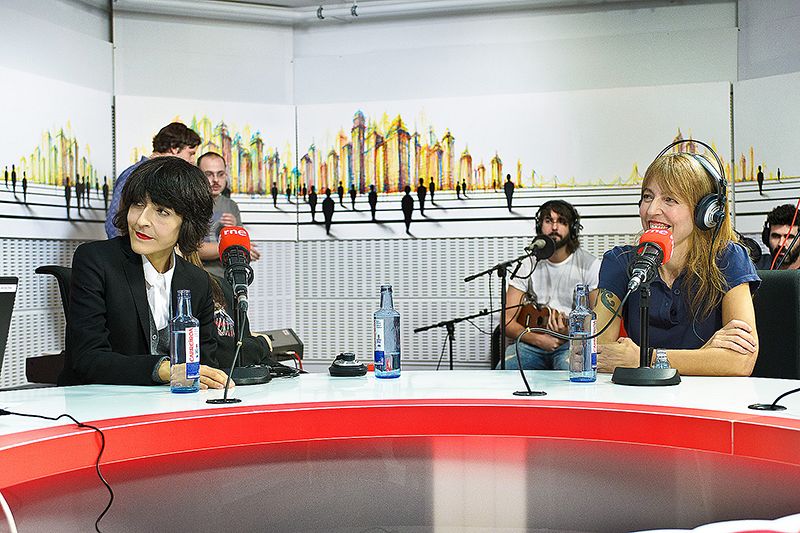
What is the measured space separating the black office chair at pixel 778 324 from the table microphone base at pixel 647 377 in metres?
0.58

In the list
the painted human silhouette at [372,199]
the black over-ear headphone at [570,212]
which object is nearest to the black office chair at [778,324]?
the black over-ear headphone at [570,212]

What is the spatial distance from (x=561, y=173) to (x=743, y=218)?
41.8 inches

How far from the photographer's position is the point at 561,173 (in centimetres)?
524

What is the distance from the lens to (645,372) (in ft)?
6.43

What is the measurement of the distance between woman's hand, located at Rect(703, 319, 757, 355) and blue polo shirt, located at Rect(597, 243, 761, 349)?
124 mm

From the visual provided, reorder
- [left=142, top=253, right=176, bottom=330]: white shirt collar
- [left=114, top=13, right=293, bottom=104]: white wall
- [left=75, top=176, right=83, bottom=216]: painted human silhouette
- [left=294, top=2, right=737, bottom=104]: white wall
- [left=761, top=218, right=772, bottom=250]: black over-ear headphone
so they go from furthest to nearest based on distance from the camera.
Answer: [left=114, top=13, right=293, bottom=104]: white wall → [left=294, top=2, right=737, bottom=104]: white wall → [left=75, top=176, right=83, bottom=216]: painted human silhouette → [left=761, top=218, right=772, bottom=250]: black over-ear headphone → [left=142, top=253, right=176, bottom=330]: white shirt collar

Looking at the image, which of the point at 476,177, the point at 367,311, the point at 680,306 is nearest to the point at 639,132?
the point at 476,177

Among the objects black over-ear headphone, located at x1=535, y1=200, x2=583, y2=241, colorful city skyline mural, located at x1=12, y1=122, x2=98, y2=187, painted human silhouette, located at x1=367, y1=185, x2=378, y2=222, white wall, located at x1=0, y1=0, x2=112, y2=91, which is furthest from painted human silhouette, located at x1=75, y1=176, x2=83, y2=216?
black over-ear headphone, located at x1=535, y1=200, x2=583, y2=241

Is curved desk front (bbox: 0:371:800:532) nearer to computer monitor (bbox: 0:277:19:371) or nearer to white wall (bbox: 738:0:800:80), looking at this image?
computer monitor (bbox: 0:277:19:371)

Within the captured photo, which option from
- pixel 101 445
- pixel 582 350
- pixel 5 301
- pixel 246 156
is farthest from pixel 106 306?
pixel 246 156

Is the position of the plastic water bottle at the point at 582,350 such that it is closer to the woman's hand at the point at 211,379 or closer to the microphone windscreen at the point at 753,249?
the woman's hand at the point at 211,379

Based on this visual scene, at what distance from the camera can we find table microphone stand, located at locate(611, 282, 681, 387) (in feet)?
6.37

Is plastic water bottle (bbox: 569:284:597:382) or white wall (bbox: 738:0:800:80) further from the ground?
white wall (bbox: 738:0:800:80)

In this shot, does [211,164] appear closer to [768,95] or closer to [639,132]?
[639,132]
